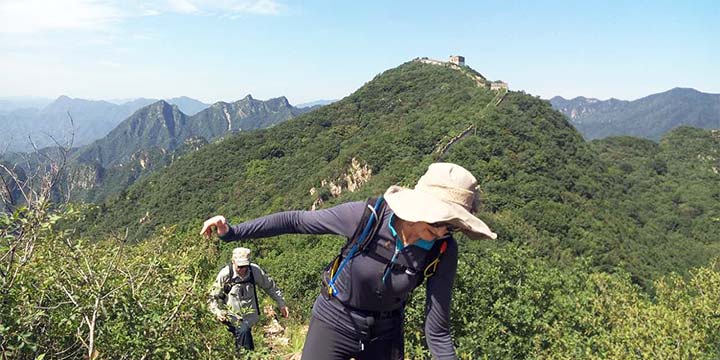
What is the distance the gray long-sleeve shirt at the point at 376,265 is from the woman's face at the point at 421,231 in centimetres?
6

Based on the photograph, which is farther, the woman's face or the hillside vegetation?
the hillside vegetation

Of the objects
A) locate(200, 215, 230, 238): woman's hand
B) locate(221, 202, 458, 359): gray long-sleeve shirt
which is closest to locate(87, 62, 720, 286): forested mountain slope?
locate(221, 202, 458, 359): gray long-sleeve shirt

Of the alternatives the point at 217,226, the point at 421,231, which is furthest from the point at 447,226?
the point at 217,226

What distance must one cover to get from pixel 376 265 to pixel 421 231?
1.04ft

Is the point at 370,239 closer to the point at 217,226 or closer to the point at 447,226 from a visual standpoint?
the point at 447,226

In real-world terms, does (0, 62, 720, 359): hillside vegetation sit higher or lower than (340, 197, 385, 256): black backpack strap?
lower

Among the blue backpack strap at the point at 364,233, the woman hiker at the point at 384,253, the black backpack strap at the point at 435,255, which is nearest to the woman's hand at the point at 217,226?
the woman hiker at the point at 384,253

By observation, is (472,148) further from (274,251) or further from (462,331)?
(462,331)

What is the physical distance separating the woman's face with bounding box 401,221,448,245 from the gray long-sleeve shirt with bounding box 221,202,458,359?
63 millimetres

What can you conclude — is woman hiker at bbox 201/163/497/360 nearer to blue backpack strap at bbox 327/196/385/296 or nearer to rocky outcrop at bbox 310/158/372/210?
blue backpack strap at bbox 327/196/385/296

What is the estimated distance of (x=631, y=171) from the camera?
80.3m

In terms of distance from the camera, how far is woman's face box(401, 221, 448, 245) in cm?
244

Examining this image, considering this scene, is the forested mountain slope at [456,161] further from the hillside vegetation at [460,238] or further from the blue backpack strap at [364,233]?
the blue backpack strap at [364,233]

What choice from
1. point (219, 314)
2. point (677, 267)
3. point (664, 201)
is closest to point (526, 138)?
point (677, 267)
